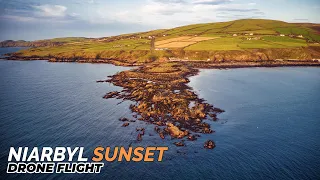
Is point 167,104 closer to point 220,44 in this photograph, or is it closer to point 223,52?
point 223,52

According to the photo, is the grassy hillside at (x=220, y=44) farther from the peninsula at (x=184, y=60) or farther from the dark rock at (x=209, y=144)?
the dark rock at (x=209, y=144)

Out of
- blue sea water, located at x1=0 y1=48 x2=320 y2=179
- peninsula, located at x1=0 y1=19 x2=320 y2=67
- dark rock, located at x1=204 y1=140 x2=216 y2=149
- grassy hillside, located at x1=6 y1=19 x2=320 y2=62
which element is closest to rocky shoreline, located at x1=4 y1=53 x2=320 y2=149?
dark rock, located at x1=204 y1=140 x2=216 y2=149

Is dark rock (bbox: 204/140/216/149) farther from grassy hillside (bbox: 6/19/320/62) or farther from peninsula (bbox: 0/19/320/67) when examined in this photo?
grassy hillside (bbox: 6/19/320/62)

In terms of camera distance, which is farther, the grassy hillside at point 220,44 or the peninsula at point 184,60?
the grassy hillside at point 220,44

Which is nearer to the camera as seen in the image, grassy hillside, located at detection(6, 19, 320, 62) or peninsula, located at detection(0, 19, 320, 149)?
peninsula, located at detection(0, 19, 320, 149)

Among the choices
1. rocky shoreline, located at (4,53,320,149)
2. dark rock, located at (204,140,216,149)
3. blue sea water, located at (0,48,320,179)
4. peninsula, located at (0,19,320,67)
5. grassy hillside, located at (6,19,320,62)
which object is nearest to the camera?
blue sea water, located at (0,48,320,179)

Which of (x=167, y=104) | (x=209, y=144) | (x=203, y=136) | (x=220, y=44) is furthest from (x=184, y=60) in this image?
(x=209, y=144)

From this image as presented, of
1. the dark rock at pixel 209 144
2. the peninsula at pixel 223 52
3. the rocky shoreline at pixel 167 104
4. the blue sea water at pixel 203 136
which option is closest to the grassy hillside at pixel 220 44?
the peninsula at pixel 223 52

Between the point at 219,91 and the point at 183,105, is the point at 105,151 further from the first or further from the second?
the point at 219,91

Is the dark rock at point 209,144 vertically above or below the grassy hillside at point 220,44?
below
